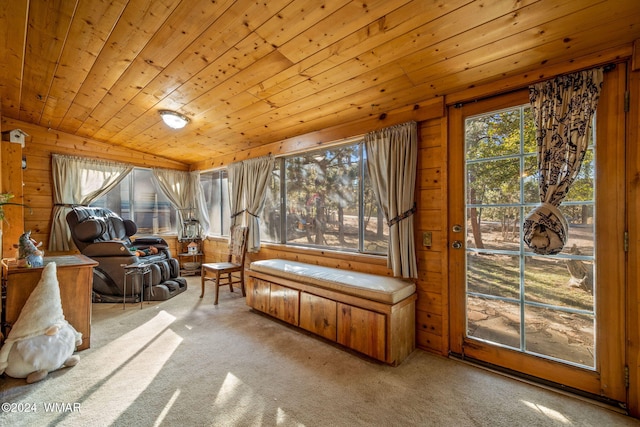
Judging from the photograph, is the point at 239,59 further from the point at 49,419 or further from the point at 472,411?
the point at 472,411

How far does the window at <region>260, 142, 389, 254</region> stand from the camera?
3.05m

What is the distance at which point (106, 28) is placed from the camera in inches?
71.2

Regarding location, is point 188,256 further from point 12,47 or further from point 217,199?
point 12,47

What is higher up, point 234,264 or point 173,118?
point 173,118

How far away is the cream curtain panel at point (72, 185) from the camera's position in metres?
4.11

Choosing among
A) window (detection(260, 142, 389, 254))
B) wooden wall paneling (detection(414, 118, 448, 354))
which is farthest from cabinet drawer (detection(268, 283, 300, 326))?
wooden wall paneling (detection(414, 118, 448, 354))

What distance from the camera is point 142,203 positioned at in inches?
207

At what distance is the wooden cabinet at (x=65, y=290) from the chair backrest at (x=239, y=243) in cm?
181

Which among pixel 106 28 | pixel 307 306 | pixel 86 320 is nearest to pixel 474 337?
pixel 307 306

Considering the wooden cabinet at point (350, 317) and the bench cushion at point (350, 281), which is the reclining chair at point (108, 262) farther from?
the wooden cabinet at point (350, 317)

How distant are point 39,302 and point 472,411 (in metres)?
3.24

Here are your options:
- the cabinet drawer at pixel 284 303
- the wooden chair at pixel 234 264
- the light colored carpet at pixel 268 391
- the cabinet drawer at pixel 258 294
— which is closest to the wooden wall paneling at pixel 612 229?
the light colored carpet at pixel 268 391

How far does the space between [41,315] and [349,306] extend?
2.44 meters

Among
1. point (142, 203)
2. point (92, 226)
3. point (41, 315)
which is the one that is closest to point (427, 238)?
point (41, 315)
